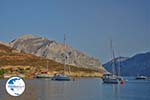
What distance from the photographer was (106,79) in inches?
5458

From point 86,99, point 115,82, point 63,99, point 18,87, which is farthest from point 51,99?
point 115,82

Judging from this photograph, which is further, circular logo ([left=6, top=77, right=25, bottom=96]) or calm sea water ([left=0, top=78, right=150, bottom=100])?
calm sea water ([left=0, top=78, right=150, bottom=100])

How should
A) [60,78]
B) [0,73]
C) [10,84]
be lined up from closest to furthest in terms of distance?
[10,84] → [60,78] → [0,73]

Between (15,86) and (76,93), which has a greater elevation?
(76,93)

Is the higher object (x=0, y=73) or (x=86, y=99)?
(x=0, y=73)

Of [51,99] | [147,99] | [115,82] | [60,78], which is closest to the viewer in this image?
[51,99]

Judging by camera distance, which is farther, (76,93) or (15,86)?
(76,93)

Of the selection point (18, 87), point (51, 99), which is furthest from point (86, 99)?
point (18, 87)

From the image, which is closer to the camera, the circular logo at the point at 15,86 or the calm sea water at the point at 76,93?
the circular logo at the point at 15,86

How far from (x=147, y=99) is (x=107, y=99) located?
7.99 meters

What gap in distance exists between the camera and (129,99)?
2387 inches

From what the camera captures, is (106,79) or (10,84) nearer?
(10,84)

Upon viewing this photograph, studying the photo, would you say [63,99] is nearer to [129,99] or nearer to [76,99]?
[76,99]

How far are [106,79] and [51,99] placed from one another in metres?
88.2
